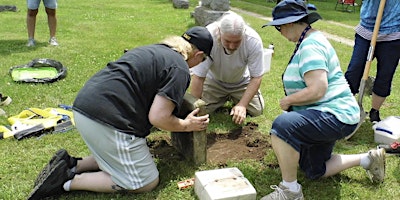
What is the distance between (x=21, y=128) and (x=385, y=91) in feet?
12.5

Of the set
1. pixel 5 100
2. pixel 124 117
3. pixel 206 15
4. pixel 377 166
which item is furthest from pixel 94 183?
pixel 206 15

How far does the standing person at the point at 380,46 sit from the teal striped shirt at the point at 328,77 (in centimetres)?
162

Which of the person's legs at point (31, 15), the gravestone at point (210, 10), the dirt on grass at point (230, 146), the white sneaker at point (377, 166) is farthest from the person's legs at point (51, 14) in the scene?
the white sneaker at point (377, 166)

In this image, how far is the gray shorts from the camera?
2977 mm

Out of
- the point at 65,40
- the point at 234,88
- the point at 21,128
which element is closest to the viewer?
the point at 21,128

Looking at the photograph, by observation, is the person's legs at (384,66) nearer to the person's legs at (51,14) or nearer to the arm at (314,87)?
the arm at (314,87)

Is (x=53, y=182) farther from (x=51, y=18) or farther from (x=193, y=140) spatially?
(x=51, y=18)

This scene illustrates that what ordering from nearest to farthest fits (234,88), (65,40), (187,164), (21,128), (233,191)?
1. (233,191)
2. (187,164)
3. (21,128)
4. (234,88)
5. (65,40)

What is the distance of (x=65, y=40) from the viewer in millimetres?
8672

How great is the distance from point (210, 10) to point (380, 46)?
19.6ft

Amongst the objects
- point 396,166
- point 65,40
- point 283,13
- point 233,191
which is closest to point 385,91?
point 396,166

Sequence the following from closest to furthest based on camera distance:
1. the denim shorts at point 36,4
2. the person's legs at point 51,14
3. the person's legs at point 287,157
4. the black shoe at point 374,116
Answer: the person's legs at point 287,157 → the black shoe at point 374,116 → the denim shorts at point 36,4 → the person's legs at point 51,14

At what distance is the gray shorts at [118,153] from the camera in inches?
117

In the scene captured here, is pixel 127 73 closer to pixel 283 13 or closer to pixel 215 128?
pixel 283 13
